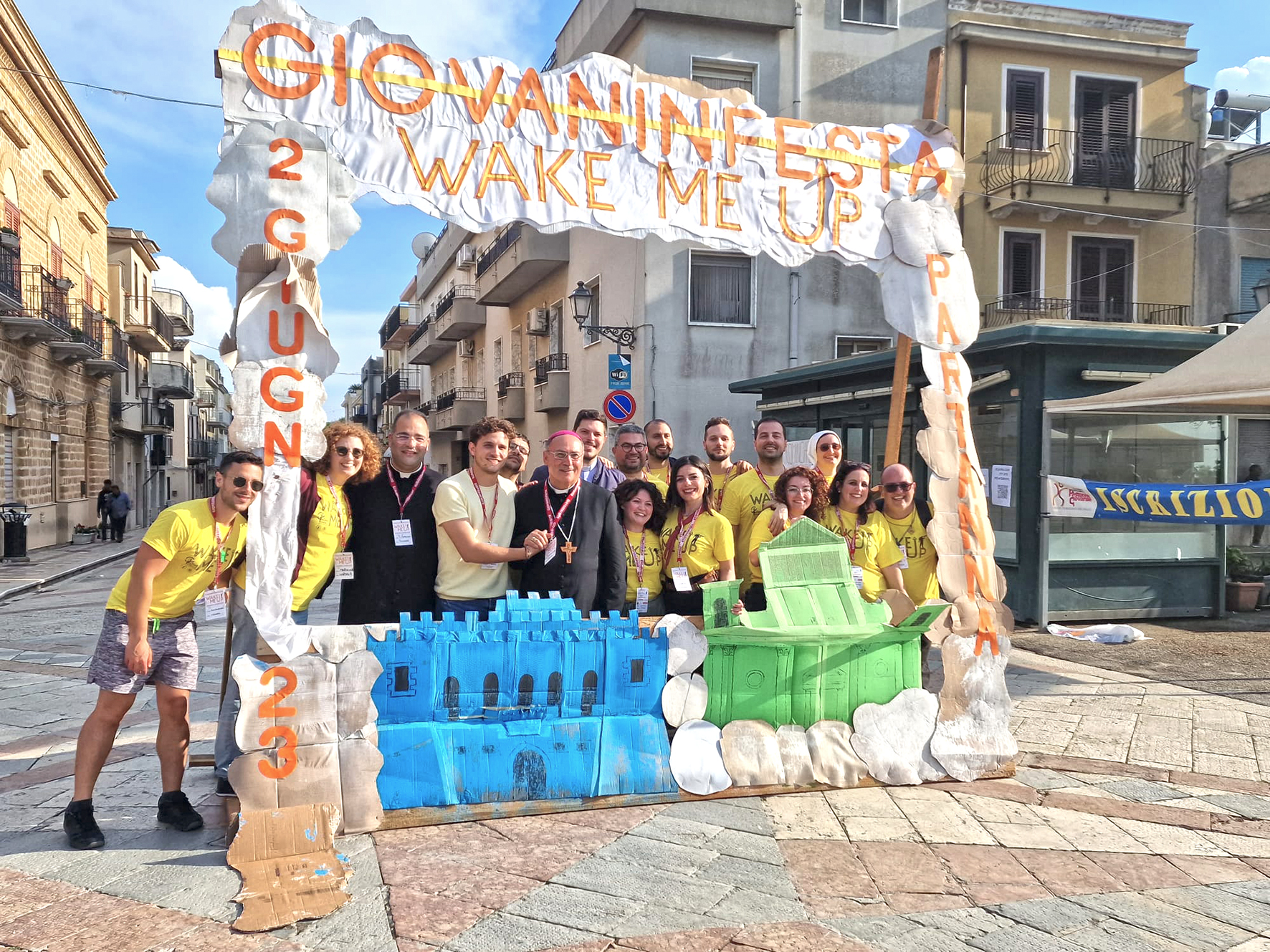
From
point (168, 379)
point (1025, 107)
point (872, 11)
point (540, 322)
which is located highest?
point (872, 11)

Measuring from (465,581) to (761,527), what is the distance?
1.68 metres

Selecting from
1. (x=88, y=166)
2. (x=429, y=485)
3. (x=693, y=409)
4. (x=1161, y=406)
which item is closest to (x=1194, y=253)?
(x=693, y=409)

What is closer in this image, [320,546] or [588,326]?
Result: [320,546]

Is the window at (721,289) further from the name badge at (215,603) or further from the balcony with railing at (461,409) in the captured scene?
the name badge at (215,603)

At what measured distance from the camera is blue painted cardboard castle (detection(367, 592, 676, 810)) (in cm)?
409

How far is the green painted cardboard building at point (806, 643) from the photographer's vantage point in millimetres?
4566

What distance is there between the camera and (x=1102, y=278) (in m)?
17.0

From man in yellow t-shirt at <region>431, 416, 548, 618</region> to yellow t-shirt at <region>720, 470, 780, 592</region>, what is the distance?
146 cm

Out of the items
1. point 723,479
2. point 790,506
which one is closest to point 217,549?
point 790,506

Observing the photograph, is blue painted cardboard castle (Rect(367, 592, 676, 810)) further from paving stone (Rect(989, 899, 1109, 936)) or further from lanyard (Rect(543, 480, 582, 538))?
paving stone (Rect(989, 899, 1109, 936))

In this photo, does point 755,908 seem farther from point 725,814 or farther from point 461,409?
point 461,409

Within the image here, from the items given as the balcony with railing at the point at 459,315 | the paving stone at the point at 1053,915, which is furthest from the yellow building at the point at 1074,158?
the paving stone at the point at 1053,915

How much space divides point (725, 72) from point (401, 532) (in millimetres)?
14284

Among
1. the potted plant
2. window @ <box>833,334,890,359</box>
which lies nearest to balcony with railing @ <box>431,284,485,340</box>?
window @ <box>833,334,890,359</box>
